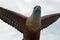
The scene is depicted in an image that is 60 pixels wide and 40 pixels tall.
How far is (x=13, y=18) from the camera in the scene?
530 cm

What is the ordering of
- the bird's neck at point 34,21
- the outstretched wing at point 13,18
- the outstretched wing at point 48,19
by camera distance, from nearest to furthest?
the bird's neck at point 34,21, the outstretched wing at point 13,18, the outstretched wing at point 48,19

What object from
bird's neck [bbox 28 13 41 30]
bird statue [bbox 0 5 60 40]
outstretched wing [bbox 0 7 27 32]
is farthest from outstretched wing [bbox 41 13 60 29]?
bird's neck [bbox 28 13 41 30]

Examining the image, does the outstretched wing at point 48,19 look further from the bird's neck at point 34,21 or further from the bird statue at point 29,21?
the bird's neck at point 34,21

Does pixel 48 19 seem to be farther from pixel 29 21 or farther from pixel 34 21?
pixel 34 21

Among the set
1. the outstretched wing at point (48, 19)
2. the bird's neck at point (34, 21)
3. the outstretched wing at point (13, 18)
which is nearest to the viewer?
the bird's neck at point (34, 21)

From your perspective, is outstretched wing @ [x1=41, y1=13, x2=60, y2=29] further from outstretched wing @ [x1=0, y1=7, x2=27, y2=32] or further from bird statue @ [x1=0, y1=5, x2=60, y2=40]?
outstretched wing @ [x1=0, y1=7, x2=27, y2=32]

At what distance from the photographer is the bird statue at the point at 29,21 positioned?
13.8 feet

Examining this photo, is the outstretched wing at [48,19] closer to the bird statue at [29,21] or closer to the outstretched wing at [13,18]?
the bird statue at [29,21]

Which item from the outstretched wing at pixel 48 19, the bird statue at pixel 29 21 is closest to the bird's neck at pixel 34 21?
the bird statue at pixel 29 21

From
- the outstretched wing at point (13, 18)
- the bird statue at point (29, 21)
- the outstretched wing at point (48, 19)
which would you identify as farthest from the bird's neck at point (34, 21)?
the outstretched wing at point (48, 19)

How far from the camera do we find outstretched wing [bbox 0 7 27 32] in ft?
16.9

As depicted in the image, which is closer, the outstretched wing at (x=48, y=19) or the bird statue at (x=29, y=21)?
the bird statue at (x=29, y=21)

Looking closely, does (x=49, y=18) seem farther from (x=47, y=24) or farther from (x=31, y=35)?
(x=31, y=35)

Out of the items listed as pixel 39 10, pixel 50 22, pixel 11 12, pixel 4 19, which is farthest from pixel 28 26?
pixel 50 22
